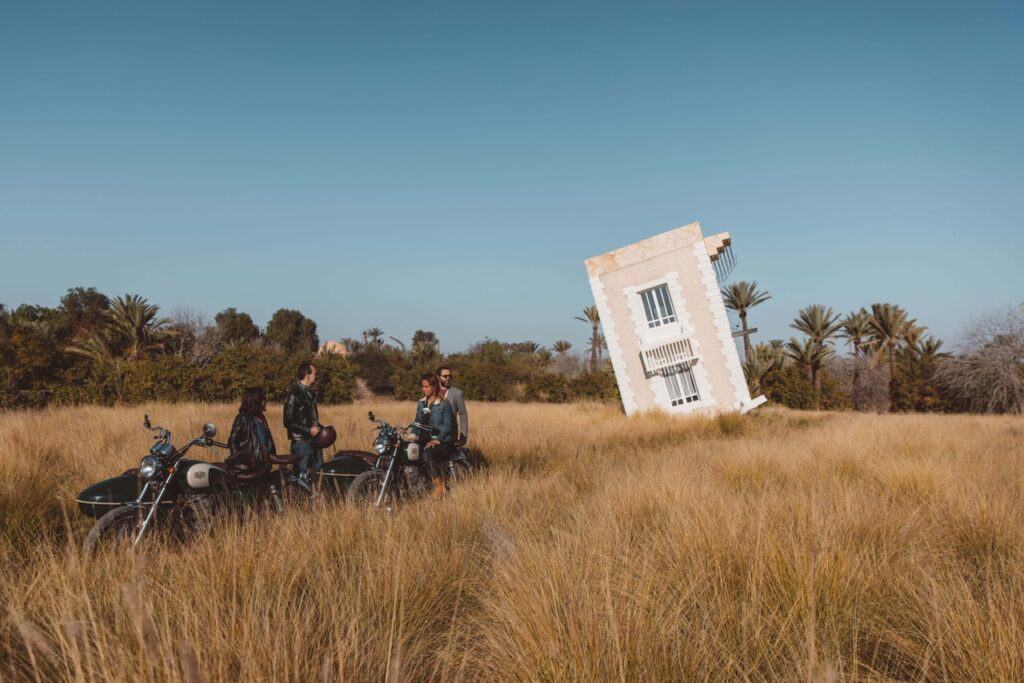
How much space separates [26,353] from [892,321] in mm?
44307

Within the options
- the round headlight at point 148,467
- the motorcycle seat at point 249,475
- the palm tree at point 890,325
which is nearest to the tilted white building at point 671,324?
the motorcycle seat at point 249,475

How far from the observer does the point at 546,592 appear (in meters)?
2.83

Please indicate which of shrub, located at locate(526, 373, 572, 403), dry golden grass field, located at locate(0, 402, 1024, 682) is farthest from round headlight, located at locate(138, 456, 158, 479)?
shrub, located at locate(526, 373, 572, 403)

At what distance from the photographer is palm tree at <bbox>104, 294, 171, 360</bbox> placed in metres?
28.8

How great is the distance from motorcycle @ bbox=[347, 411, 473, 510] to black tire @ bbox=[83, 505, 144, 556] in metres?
1.74

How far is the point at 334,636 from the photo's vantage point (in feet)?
7.89

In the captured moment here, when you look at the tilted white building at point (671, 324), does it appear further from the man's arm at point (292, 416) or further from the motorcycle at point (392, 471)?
the man's arm at point (292, 416)

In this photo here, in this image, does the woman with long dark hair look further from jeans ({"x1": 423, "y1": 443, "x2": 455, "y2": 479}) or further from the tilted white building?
the tilted white building

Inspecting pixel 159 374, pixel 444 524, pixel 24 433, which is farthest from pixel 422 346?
pixel 444 524

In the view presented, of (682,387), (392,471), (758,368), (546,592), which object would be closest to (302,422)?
(392,471)

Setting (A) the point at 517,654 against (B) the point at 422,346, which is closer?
(A) the point at 517,654

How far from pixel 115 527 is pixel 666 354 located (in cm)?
1641

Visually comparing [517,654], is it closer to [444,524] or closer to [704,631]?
[704,631]

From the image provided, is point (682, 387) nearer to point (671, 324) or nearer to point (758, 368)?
point (671, 324)
